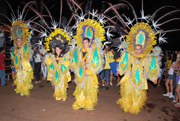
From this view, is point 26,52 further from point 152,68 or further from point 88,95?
point 152,68

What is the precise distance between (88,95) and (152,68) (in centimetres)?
202

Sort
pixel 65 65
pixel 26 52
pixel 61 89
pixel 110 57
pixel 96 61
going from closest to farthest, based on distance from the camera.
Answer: pixel 96 61, pixel 65 65, pixel 61 89, pixel 26 52, pixel 110 57

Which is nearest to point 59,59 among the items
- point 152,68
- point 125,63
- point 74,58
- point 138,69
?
point 74,58

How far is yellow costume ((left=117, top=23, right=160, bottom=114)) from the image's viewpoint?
3750 mm

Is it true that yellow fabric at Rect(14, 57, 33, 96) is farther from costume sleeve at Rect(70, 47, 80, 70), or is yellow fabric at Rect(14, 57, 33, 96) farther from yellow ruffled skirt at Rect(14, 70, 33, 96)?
costume sleeve at Rect(70, 47, 80, 70)

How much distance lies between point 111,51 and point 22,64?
4094mm

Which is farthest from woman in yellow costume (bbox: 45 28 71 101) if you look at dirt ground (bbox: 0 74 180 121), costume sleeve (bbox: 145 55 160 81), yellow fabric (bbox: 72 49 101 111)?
costume sleeve (bbox: 145 55 160 81)

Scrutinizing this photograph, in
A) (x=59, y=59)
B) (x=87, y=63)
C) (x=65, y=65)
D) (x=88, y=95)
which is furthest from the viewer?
(x=65, y=65)

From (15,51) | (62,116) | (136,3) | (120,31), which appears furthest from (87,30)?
(136,3)

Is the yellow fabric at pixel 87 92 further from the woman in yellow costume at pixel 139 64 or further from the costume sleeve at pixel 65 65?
the woman in yellow costume at pixel 139 64

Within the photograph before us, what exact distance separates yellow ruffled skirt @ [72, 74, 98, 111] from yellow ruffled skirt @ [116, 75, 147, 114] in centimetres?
89

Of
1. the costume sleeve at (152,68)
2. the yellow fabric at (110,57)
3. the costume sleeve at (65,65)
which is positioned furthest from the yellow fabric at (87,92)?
the yellow fabric at (110,57)

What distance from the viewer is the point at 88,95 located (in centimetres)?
384

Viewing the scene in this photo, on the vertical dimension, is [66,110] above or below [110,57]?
below
